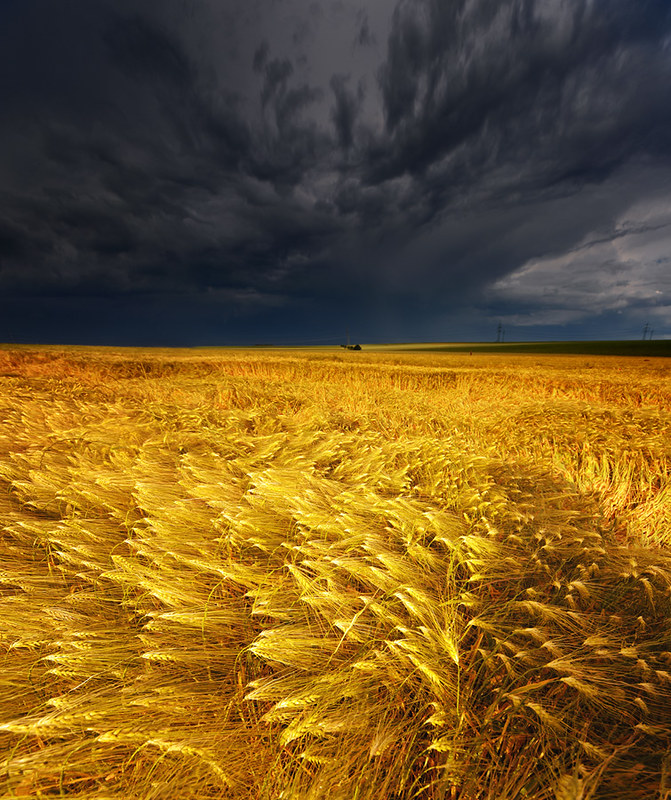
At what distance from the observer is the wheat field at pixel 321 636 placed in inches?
36.3

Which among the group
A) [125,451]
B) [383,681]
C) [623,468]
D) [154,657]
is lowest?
[623,468]

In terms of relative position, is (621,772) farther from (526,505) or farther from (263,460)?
(263,460)

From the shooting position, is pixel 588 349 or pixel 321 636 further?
pixel 588 349

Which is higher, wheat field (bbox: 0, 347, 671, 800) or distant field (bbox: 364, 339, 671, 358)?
distant field (bbox: 364, 339, 671, 358)

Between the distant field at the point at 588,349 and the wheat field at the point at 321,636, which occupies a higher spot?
the distant field at the point at 588,349

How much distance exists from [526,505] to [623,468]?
2584 millimetres

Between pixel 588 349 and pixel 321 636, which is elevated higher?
pixel 588 349

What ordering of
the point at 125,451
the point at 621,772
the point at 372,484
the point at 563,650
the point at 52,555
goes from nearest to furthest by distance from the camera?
the point at 621,772 < the point at 563,650 < the point at 52,555 < the point at 372,484 < the point at 125,451

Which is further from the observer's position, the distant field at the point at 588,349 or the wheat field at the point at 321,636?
the distant field at the point at 588,349

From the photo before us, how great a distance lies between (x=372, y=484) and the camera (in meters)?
2.46

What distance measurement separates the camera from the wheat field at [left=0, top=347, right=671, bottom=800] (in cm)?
92

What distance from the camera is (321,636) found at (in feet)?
4.27

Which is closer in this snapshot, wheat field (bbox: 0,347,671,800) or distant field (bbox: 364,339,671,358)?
wheat field (bbox: 0,347,671,800)

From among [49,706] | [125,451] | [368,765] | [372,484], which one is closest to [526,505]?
[372,484]
